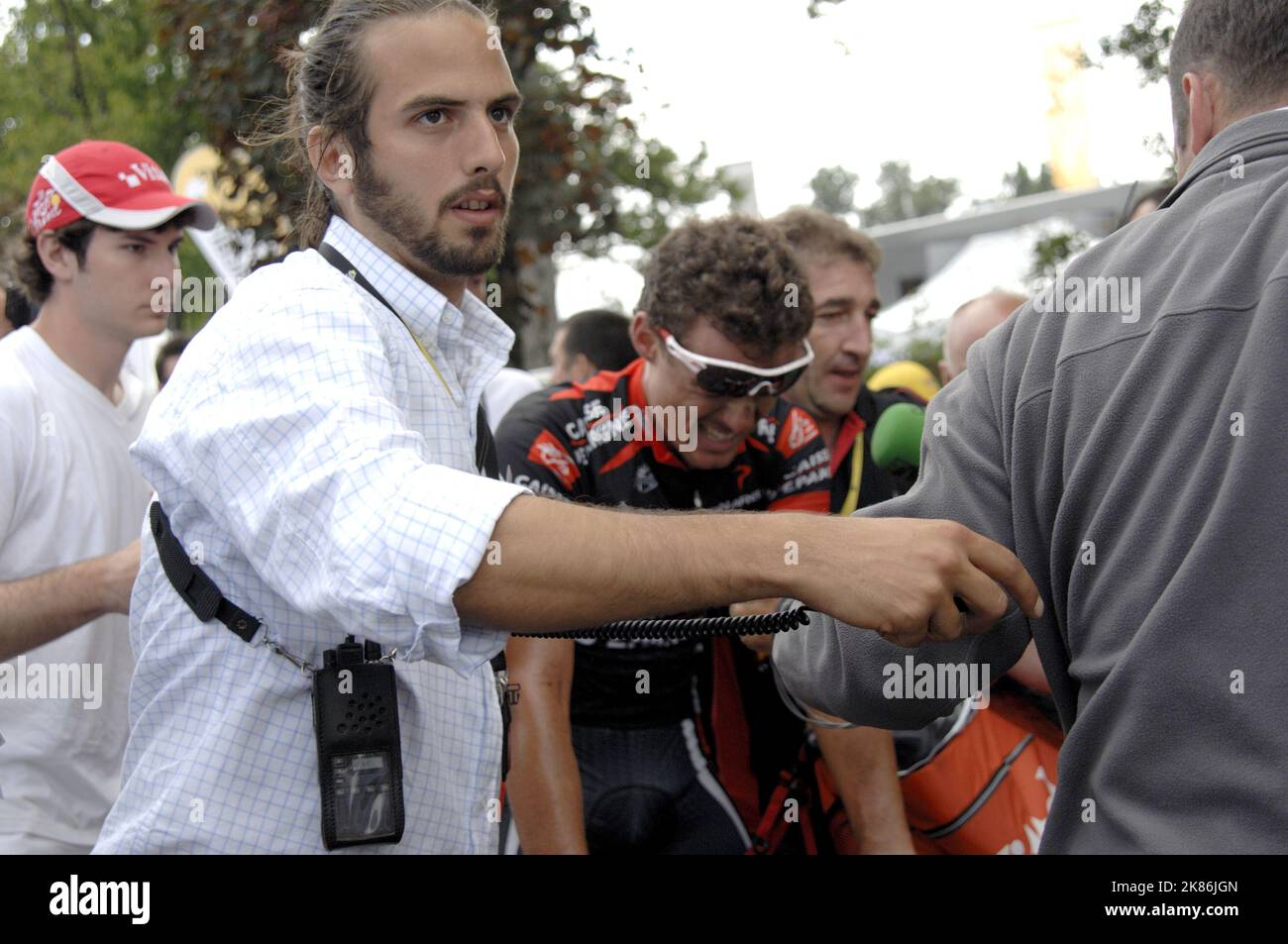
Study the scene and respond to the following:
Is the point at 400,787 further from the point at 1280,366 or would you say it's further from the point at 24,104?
the point at 24,104

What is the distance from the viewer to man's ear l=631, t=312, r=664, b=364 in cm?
364

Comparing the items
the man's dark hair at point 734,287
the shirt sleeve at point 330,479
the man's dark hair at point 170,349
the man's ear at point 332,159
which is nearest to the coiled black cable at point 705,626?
the shirt sleeve at point 330,479

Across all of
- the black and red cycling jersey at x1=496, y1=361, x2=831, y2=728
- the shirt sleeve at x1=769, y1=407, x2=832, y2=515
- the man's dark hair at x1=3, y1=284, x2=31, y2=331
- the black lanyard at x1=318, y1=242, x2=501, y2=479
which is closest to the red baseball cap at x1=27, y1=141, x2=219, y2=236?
the man's dark hair at x1=3, y1=284, x2=31, y2=331

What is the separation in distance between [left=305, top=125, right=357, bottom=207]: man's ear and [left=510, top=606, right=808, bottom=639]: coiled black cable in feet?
2.84

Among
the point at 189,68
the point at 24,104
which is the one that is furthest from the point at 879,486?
the point at 24,104

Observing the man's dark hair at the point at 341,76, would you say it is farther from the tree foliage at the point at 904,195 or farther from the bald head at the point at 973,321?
the tree foliage at the point at 904,195

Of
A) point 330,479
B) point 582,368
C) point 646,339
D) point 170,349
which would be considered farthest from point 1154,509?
point 170,349

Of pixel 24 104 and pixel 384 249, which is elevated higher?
pixel 24 104

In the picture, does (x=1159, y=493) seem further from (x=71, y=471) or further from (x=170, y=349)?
(x=170, y=349)

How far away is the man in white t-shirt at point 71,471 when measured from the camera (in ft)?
10.6

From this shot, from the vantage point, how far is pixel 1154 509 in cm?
175

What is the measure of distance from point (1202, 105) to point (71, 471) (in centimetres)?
278
